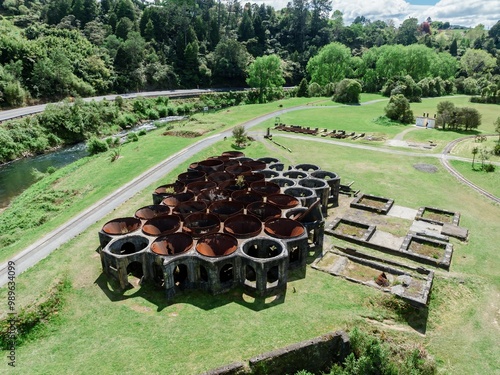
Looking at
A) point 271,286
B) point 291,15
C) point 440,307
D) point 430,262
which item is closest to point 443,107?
point 430,262

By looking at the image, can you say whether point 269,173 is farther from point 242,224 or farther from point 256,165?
point 242,224

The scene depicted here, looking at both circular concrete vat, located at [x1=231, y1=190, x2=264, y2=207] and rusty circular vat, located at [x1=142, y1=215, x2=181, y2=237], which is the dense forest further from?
circular concrete vat, located at [x1=231, y1=190, x2=264, y2=207]

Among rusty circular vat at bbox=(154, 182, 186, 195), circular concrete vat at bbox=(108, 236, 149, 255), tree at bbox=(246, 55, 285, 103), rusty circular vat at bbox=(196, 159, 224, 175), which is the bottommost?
circular concrete vat at bbox=(108, 236, 149, 255)

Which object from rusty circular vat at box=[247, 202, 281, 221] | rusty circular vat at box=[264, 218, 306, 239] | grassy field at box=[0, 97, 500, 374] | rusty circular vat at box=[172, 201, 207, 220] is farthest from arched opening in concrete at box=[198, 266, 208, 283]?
rusty circular vat at box=[247, 202, 281, 221]

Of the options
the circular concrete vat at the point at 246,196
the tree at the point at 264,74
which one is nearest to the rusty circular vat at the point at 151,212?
the circular concrete vat at the point at 246,196

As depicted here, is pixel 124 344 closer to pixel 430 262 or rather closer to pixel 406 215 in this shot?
pixel 430 262

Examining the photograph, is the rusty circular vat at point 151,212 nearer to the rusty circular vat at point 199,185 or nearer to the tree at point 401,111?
the rusty circular vat at point 199,185
